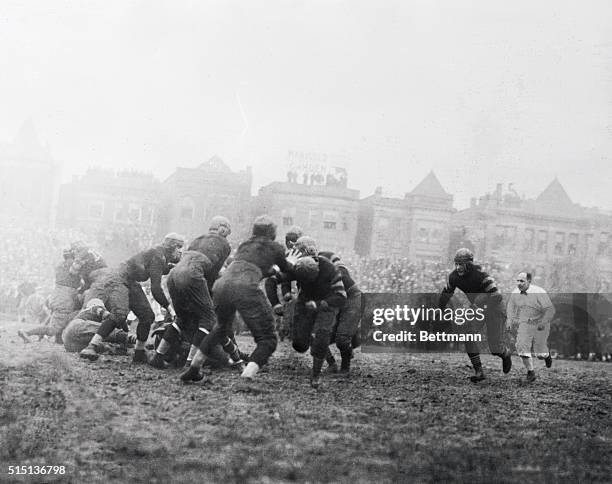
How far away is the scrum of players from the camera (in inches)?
232

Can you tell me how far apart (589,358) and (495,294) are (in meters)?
8.65

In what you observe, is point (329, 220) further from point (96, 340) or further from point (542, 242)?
point (96, 340)

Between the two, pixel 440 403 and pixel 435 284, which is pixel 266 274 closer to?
pixel 440 403

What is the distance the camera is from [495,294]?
25.5ft

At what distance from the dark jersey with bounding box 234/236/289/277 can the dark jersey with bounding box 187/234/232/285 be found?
753 mm

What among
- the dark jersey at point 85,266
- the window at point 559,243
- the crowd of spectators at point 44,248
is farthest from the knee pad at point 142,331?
the window at point 559,243

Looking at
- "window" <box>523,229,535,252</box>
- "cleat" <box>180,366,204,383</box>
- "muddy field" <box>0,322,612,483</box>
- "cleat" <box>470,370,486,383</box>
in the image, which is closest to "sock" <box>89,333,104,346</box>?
"muddy field" <box>0,322,612,483</box>

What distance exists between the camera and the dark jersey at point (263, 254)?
5.97 m

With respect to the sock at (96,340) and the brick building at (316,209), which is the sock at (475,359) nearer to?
the sock at (96,340)

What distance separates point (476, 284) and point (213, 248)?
3191 millimetres

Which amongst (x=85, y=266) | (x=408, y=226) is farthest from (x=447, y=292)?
(x=408, y=226)

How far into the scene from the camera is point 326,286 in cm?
669

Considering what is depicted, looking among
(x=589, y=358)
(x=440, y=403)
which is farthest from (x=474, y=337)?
(x=589, y=358)

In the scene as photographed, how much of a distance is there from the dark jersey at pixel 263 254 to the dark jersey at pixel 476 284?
8.79ft
